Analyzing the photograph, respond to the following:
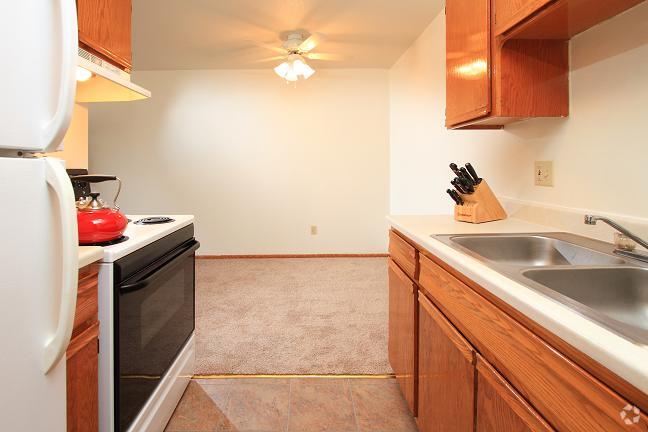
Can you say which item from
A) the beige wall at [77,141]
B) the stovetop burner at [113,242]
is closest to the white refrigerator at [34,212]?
the stovetop burner at [113,242]

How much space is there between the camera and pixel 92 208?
1300 mm

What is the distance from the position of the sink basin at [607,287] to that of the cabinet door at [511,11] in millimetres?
829

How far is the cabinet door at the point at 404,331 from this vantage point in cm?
162

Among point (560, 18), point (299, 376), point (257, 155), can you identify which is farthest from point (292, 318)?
point (257, 155)

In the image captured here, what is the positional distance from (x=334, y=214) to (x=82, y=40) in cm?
378

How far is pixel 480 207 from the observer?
184 centimetres

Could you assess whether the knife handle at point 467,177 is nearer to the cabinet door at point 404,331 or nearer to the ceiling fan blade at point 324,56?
A: the cabinet door at point 404,331

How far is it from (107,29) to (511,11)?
5.41 feet

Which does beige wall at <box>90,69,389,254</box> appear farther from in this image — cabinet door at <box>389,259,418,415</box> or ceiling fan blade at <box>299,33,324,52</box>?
cabinet door at <box>389,259,418,415</box>

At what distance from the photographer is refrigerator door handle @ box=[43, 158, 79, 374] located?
2.60 feet

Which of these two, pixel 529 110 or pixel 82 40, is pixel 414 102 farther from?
pixel 82 40

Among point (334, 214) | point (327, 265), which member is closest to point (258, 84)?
point (334, 214)

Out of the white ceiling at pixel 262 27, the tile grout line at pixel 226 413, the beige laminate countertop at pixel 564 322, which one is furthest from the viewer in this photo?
the white ceiling at pixel 262 27

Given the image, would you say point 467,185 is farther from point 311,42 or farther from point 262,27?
point 311,42
